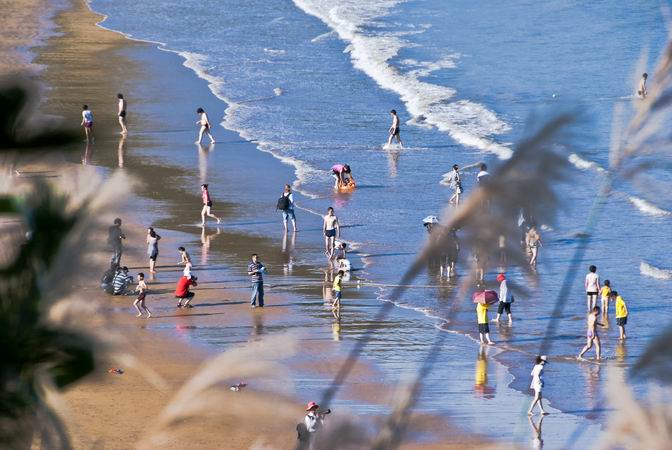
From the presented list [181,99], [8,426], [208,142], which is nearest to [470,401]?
[8,426]

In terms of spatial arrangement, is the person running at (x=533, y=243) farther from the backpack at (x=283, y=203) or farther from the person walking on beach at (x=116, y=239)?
the backpack at (x=283, y=203)

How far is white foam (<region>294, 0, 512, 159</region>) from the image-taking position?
38688 mm

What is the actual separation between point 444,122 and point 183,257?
18.9 meters

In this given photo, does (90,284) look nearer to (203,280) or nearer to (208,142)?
(203,280)

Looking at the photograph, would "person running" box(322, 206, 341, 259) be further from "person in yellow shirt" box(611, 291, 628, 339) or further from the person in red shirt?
"person in yellow shirt" box(611, 291, 628, 339)

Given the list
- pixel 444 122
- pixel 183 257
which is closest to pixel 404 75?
pixel 444 122

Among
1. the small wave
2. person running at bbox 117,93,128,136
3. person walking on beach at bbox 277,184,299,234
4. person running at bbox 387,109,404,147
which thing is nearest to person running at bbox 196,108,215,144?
person running at bbox 117,93,128,136

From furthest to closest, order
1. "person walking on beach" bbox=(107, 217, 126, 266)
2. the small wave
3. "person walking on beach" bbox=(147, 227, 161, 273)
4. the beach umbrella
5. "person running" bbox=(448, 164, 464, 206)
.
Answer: "person running" bbox=(448, 164, 464, 206) → the small wave → "person walking on beach" bbox=(147, 227, 161, 273) → the beach umbrella → "person walking on beach" bbox=(107, 217, 126, 266)

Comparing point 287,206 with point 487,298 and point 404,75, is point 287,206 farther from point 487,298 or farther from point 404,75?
point 404,75

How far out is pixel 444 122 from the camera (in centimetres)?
3988

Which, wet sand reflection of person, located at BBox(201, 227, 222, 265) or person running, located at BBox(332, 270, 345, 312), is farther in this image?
wet sand reflection of person, located at BBox(201, 227, 222, 265)

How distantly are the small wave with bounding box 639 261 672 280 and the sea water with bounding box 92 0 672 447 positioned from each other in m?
0.09

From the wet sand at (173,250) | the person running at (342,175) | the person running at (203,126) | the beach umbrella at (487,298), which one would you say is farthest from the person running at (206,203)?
the person running at (203,126)

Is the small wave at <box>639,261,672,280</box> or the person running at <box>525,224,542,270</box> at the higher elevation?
the person running at <box>525,224,542,270</box>
